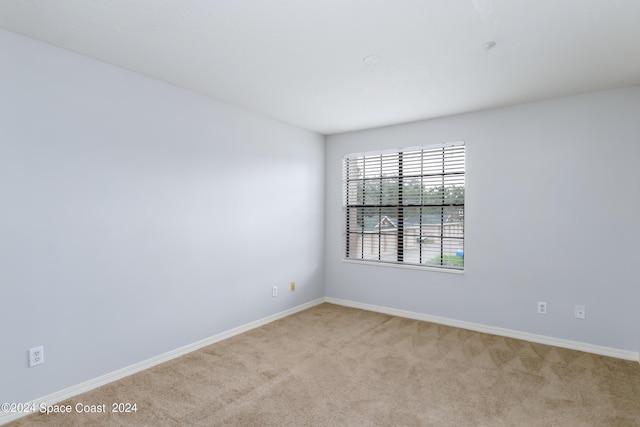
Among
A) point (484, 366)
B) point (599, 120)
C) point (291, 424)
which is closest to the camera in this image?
point (291, 424)

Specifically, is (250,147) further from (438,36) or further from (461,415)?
(461,415)

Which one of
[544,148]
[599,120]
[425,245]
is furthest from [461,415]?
[599,120]

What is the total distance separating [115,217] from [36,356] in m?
1.07

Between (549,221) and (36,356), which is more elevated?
(549,221)

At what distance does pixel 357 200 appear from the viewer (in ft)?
16.5

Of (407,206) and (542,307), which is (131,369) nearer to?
(407,206)

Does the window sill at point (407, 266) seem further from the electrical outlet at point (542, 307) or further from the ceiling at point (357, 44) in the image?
the ceiling at point (357, 44)

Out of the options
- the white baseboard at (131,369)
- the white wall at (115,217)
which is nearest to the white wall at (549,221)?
the white baseboard at (131,369)

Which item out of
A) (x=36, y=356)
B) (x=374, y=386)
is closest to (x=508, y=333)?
(x=374, y=386)

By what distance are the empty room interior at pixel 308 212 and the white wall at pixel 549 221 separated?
2cm

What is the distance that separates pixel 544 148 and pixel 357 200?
92.1 inches

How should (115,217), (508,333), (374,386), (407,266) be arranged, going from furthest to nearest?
1. (407,266)
2. (508,333)
3. (115,217)
4. (374,386)

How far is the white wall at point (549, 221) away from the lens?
10.6 ft

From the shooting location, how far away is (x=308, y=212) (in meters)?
4.88
